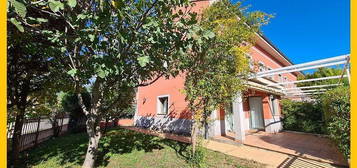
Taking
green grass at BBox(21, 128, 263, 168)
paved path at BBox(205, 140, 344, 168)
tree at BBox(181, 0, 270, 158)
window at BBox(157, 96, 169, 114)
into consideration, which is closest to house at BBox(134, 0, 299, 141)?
window at BBox(157, 96, 169, 114)

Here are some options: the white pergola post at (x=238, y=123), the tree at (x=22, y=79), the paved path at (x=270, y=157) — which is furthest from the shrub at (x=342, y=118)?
the tree at (x=22, y=79)

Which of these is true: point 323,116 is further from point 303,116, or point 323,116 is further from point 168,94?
point 168,94

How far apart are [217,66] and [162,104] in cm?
866

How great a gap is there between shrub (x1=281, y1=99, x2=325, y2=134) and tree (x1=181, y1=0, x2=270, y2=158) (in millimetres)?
9249

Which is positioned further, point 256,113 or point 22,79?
point 256,113

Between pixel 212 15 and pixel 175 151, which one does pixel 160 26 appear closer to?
pixel 212 15

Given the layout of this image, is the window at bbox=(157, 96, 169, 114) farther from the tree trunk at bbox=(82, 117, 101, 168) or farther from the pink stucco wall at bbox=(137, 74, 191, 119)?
the tree trunk at bbox=(82, 117, 101, 168)

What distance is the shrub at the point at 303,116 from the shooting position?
10.3 m

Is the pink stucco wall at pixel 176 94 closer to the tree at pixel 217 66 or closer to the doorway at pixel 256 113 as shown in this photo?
the doorway at pixel 256 113

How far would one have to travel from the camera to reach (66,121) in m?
11.3

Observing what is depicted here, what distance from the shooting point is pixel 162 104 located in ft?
41.1

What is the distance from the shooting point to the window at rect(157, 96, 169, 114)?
12023 millimetres

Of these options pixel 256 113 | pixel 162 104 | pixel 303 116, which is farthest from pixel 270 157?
pixel 162 104

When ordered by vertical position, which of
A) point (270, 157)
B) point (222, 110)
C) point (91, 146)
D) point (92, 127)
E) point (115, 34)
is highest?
point (115, 34)
